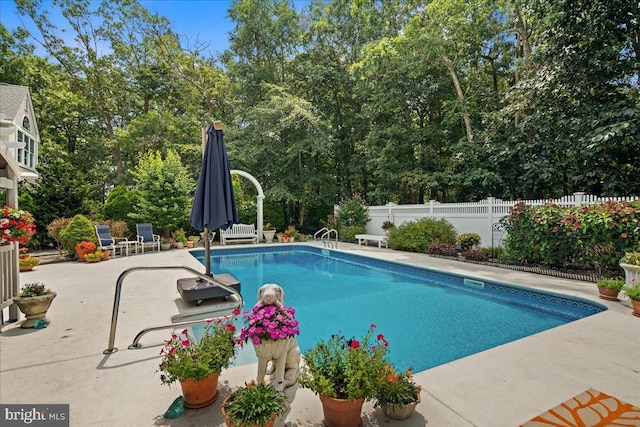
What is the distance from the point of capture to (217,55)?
18.9 m

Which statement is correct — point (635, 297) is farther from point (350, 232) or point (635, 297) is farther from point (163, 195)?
point (163, 195)

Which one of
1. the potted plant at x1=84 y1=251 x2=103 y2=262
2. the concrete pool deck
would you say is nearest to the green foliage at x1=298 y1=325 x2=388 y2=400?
the concrete pool deck

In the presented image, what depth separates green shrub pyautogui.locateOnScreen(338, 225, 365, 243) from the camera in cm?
1412

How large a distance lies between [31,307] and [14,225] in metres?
1.02

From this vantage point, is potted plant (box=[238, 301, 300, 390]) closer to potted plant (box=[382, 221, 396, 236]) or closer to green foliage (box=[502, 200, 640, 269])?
green foliage (box=[502, 200, 640, 269])

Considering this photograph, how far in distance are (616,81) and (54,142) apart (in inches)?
937

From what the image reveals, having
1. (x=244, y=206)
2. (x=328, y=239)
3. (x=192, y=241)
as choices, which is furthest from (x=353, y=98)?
(x=192, y=241)

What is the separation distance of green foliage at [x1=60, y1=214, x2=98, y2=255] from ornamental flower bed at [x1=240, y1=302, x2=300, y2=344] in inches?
369

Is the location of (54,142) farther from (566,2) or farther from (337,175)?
(566,2)

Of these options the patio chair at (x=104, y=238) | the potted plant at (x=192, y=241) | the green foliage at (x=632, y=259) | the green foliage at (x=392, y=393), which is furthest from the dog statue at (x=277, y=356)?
the potted plant at (x=192, y=241)

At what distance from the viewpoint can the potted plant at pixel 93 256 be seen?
28.5 feet

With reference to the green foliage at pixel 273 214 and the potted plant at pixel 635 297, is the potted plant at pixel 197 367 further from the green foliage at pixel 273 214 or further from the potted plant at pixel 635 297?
the green foliage at pixel 273 214

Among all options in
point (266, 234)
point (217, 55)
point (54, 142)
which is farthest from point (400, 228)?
point (54, 142)

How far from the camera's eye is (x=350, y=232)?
46.4 ft
